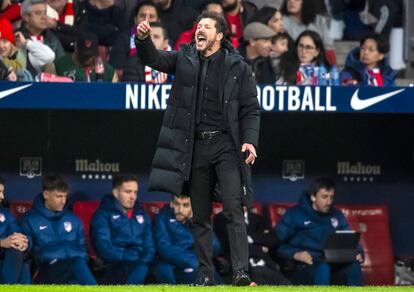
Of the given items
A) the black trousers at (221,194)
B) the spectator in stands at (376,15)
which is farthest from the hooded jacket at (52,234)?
the spectator in stands at (376,15)

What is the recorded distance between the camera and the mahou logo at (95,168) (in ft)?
46.5

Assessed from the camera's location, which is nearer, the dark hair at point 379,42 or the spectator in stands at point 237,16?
the dark hair at point 379,42

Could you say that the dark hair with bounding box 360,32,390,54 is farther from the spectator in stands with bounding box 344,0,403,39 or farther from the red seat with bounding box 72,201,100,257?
the red seat with bounding box 72,201,100,257

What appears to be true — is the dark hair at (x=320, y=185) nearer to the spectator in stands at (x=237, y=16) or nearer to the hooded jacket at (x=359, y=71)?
the hooded jacket at (x=359, y=71)

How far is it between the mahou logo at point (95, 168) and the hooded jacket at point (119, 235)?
82 centimetres

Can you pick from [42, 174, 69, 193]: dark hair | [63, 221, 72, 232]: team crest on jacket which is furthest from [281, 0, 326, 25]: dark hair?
[63, 221, 72, 232]: team crest on jacket

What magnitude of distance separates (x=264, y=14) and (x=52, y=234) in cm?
309

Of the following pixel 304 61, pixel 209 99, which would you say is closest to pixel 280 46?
pixel 304 61

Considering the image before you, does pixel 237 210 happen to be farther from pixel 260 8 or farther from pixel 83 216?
pixel 260 8

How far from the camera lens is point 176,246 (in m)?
13.4

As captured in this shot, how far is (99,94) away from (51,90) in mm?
413

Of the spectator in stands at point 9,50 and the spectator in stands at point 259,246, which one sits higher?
the spectator in stands at point 9,50

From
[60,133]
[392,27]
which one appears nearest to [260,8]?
[392,27]

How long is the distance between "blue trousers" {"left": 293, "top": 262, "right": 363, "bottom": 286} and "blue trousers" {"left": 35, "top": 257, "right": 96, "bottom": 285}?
202 centimetres
